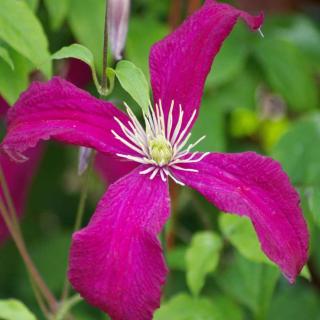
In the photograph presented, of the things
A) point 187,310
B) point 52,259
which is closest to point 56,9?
point 187,310

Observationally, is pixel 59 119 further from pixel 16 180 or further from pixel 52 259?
pixel 52 259

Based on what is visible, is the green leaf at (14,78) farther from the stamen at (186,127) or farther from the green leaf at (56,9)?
the stamen at (186,127)

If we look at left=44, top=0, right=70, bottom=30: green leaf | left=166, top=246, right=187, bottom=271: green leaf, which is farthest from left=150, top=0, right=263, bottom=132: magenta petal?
left=166, top=246, right=187, bottom=271: green leaf

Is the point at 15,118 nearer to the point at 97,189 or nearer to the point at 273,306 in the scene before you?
the point at 273,306

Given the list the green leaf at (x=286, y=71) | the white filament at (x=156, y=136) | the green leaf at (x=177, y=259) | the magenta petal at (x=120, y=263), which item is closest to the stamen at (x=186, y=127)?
the white filament at (x=156, y=136)

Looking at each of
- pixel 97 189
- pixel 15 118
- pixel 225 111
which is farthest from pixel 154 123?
pixel 97 189

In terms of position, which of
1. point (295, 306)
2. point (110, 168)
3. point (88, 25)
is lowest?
point (295, 306)
